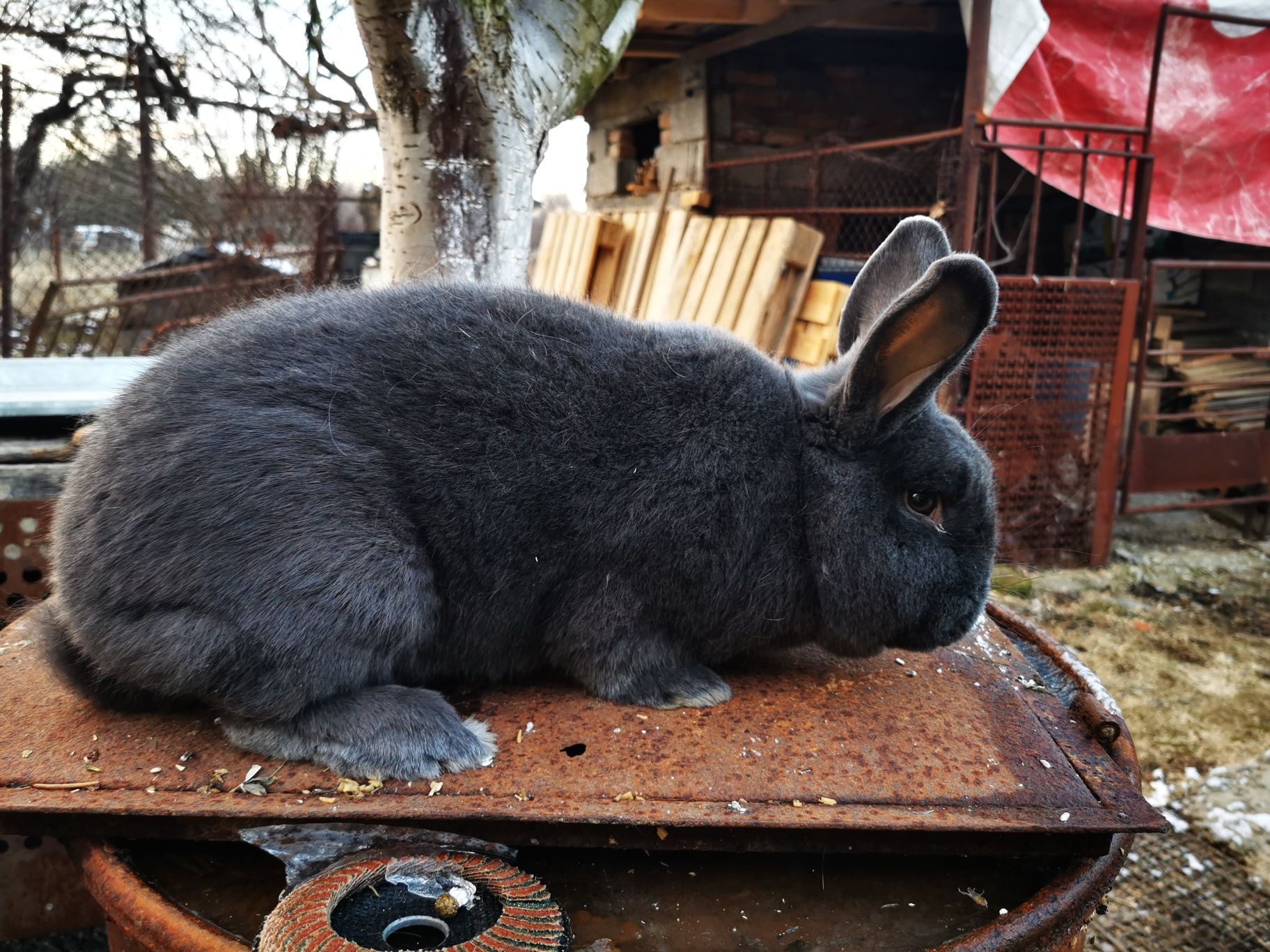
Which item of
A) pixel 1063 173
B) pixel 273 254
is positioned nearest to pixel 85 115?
pixel 273 254

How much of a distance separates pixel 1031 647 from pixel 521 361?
135 centimetres

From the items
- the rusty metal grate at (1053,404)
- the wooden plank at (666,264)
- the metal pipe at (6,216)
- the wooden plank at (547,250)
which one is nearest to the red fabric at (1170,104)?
the rusty metal grate at (1053,404)

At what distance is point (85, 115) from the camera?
24.0ft

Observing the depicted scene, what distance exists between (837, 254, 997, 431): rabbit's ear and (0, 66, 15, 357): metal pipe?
6502mm

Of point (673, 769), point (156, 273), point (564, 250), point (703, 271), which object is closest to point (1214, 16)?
point (703, 271)

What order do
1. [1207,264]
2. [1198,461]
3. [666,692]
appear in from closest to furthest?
1. [666,692]
2. [1207,264]
3. [1198,461]

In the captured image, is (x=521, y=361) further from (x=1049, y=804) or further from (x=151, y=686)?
(x=1049, y=804)

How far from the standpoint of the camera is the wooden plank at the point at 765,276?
6137 mm

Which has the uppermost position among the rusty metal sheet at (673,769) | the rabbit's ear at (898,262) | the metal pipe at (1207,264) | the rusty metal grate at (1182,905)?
the metal pipe at (1207,264)

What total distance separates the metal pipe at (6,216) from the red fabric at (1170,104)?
6301mm

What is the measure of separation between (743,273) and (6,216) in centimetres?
500

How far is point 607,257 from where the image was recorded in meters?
8.34

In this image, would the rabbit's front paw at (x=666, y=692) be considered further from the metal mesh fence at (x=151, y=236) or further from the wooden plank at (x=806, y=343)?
the metal mesh fence at (x=151, y=236)

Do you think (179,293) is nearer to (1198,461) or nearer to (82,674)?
(82,674)
